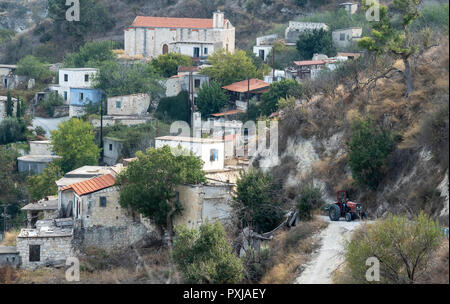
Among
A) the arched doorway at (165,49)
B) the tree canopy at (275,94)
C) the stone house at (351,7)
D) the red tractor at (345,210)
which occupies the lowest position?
the red tractor at (345,210)

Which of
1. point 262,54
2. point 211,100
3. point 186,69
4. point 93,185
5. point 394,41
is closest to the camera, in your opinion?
point 394,41

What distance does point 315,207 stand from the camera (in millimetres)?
29719

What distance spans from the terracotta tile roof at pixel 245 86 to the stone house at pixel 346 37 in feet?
28.3

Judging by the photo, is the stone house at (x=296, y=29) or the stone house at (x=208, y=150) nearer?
the stone house at (x=208, y=150)

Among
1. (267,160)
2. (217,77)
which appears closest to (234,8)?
(217,77)

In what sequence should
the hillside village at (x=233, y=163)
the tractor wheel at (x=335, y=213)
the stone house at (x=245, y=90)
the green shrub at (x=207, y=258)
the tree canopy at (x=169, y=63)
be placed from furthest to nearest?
the tree canopy at (x=169, y=63), the stone house at (x=245, y=90), the tractor wheel at (x=335, y=213), the hillside village at (x=233, y=163), the green shrub at (x=207, y=258)

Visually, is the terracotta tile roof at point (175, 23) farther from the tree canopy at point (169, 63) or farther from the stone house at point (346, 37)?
the stone house at point (346, 37)

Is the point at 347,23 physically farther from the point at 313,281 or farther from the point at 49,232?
the point at 313,281

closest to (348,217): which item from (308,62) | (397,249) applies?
(397,249)

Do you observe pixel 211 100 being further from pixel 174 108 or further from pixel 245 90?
pixel 174 108

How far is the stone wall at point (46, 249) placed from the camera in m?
34.9

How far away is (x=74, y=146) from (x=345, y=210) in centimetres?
2422

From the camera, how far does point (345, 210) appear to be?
92.2ft

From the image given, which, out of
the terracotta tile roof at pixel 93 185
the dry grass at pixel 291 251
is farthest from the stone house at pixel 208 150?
the dry grass at pixel 291 251
